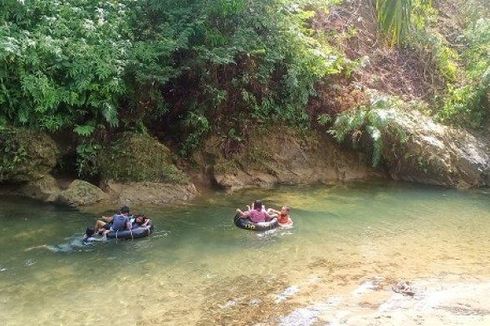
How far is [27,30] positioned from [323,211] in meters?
9.00

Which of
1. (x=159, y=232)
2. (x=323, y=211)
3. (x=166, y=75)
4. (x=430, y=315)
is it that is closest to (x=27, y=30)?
(x=166, y=75)

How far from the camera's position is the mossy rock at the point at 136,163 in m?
14.2

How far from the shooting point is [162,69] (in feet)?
A: 47.7

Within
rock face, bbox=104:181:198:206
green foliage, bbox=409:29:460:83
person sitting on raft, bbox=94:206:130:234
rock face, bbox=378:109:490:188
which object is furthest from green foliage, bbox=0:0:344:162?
green foliage, bbox=409:29:460:83

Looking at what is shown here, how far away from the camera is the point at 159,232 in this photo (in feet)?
38.4

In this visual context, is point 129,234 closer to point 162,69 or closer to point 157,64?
point 162,69

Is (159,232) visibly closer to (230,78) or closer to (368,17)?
(230,78)

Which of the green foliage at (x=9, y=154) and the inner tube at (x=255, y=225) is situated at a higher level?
the green foliage at (x=9, y=154)

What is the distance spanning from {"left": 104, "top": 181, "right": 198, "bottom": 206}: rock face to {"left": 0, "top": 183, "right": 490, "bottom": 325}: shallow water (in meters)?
0.53

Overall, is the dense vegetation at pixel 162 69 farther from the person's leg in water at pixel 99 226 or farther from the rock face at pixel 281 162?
the person's leg in water at pixel 99 226

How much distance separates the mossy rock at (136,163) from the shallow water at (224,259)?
126 centimetres

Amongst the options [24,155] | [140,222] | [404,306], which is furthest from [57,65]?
[404,306]

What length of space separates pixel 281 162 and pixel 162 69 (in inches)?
185

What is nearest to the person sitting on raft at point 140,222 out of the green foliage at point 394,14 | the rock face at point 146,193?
the rock face at point 146,193
